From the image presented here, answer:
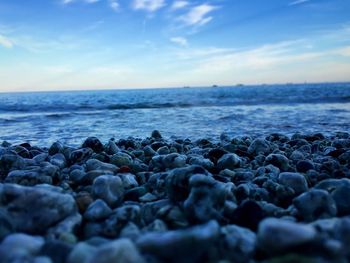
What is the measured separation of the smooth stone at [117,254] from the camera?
157 centimetres

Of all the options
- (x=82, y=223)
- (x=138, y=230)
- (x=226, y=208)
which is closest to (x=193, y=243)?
(x=138, y=230)

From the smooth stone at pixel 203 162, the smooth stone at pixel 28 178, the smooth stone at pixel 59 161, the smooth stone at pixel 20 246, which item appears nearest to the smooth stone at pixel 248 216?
the smooth stone at pixel 20 246

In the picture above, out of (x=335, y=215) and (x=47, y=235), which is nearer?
(x=47, y=235)

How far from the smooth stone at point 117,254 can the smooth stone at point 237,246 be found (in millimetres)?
429

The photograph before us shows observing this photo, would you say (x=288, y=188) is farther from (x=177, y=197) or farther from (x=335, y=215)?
(x=177, y=197)

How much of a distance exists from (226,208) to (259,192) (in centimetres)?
69

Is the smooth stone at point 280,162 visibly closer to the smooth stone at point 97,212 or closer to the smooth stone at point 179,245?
the smooth stone at point 97,212

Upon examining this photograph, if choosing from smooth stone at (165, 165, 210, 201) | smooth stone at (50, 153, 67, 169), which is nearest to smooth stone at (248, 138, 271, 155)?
smooth stone at (50, 153, 67, 169)

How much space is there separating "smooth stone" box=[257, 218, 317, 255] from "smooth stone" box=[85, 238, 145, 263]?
563 mm

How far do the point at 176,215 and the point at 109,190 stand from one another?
0.71 meters

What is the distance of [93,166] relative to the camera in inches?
158

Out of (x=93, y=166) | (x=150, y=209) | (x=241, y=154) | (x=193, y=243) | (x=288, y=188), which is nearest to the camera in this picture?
(x=193, y=243)

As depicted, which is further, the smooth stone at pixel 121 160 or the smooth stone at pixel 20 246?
the smooth stone at pixel 121 160

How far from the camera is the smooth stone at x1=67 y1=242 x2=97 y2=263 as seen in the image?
1.69 meters
